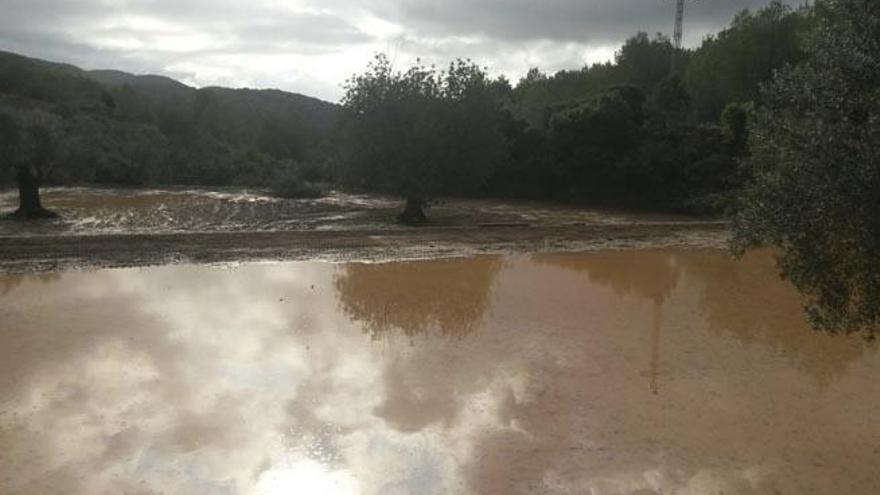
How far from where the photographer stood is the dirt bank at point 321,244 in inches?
787

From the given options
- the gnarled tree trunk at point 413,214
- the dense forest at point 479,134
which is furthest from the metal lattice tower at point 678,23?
the gnarled tree trunk at point 413,214

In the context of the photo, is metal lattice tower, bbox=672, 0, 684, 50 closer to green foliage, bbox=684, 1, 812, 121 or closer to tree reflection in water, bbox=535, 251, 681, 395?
green foliage, bbox=684, 1, 812, 121

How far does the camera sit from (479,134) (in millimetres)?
28828

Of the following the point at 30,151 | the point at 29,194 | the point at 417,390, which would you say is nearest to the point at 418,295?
the point at 417,390

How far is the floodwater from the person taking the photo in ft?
27.9

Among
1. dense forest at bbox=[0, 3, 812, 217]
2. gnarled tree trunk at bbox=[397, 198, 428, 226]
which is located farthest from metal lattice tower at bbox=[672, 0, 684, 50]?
gnarled tree trunk at bbox=[397, 198, 428, 226]

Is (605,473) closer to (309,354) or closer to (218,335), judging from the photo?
(309,354)

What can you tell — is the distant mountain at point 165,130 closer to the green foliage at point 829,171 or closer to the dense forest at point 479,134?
the dense forest at point 479,134

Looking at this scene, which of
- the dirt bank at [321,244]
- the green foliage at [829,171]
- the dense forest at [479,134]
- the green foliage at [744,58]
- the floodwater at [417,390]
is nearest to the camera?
Answer: the green foliage at [829,171]

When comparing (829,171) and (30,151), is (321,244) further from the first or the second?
(829,171)

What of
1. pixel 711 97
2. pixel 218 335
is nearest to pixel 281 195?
pixel 218 335

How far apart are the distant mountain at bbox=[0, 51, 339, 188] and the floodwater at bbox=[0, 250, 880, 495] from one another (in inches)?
579

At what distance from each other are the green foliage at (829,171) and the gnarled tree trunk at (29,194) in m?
24.5

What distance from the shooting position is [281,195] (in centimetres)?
3638
